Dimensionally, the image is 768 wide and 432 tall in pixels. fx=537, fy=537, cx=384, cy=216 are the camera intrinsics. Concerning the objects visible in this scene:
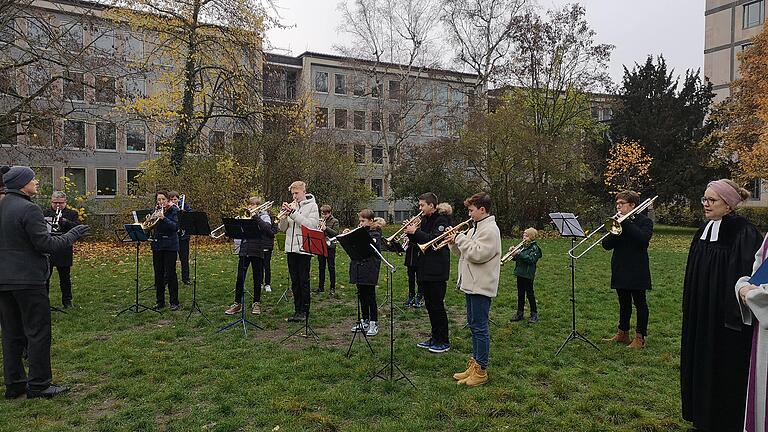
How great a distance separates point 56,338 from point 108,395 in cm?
294

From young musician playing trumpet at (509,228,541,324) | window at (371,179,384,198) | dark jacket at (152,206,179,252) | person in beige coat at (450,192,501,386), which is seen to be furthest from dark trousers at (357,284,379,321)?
window at (371,179,384,198)

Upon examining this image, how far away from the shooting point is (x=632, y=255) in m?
7.12

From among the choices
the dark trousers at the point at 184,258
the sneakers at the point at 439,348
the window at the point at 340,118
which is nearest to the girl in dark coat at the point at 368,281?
the sneakers at the point at 439,348

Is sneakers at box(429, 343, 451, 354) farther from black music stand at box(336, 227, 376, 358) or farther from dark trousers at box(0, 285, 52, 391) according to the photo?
dark trousers at box(0, 285, 52, 391)

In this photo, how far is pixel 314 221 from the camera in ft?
28.0

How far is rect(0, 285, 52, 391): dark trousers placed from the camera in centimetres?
558

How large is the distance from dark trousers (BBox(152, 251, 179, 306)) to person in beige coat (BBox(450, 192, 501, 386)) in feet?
18.9

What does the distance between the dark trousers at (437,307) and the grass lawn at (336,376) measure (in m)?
0.29

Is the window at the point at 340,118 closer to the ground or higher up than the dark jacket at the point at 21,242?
higher up

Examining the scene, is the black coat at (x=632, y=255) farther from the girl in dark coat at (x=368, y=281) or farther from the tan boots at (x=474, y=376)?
the girl in dark coat at (x=368, y=281)

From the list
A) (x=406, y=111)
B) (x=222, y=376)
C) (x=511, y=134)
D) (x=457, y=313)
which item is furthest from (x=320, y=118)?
(x=222, y=376)

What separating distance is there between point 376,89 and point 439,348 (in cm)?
4052

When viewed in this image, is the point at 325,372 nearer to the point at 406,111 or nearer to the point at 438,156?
the point at 438,156

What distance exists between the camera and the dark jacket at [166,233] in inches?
362
